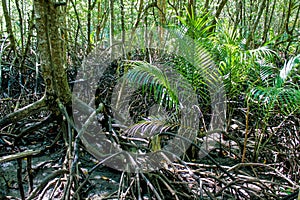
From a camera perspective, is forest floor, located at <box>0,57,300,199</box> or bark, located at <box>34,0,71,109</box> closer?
forest floor, located at <box>0,57,300,199</box>

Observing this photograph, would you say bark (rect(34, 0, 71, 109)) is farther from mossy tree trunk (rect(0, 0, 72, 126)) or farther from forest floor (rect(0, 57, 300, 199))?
forest floor (rect(0, 57, 300, 199))

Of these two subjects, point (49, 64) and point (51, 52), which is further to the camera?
point (49, 64)

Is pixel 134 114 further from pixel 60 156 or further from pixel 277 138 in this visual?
pixel 277 138

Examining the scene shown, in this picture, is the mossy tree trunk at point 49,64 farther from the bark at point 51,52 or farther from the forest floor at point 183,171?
the forest floor at point 183,171

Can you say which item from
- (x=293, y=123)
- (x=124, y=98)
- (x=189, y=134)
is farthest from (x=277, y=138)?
(x=124, y=98)

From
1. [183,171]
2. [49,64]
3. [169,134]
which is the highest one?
[49,64]

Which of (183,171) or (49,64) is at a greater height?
(49,64)

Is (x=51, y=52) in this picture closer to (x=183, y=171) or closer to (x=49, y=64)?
(x=49, y=64)

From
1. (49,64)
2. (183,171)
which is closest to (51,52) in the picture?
(49,64)

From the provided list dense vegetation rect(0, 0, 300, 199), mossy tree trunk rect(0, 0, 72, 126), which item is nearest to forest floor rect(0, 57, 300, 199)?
dense vegetation rect(0, 0, 300, 199)

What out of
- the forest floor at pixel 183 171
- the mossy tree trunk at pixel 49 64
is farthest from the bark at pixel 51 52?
the forest floor at pixel 183 171

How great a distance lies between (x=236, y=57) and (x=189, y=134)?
70cm

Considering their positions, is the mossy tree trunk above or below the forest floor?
above

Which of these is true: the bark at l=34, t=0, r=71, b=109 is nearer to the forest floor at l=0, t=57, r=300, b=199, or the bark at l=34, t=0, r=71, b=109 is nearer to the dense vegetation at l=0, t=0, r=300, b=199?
the dense vegetation at l=0, t=0, r=300, b=199
